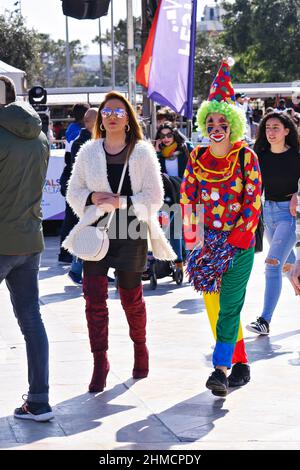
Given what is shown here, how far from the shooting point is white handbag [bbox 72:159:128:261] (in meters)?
6.57

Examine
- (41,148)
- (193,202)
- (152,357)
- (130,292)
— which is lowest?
(152,357)

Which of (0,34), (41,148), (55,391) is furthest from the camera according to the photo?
(0,34)

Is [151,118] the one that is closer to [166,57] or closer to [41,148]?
[166,57]

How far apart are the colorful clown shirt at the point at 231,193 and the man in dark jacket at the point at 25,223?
1.19m

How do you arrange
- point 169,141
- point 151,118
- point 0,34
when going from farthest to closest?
point 0,34, point 151,118, point 169,141

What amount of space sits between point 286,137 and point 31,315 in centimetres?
350

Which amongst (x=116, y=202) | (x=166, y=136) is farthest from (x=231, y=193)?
(x=166, y=136)

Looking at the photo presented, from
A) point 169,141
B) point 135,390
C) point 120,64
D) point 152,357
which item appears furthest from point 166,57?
point 120,64

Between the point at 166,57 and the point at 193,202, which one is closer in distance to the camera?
the point at 193,202

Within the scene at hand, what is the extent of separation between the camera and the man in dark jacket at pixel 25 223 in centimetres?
573

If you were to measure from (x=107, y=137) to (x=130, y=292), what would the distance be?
101 centimetres

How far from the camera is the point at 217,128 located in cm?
671

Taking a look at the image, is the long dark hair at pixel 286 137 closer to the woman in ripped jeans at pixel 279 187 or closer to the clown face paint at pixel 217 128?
the woman in ripped jeans at pixel 279 187

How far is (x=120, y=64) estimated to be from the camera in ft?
365
